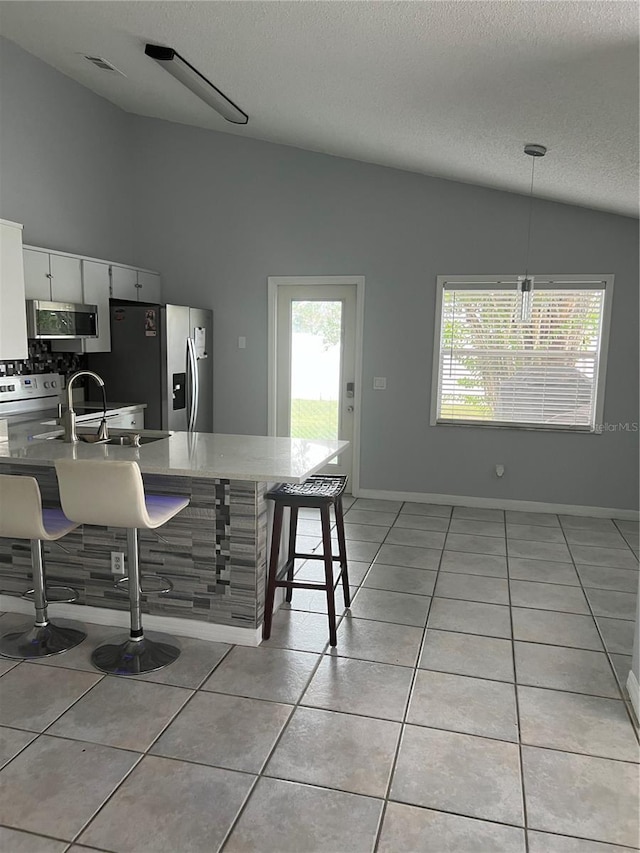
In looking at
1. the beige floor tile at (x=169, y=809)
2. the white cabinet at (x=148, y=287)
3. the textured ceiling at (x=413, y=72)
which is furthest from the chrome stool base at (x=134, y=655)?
the white cabinet at (x=148, y=287)

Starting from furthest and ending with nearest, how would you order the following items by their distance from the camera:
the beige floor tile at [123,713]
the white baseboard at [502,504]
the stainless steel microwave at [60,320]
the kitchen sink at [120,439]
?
the white baseboard at [502,504], the stainless steel microwave at [60,320], the kitchen sink at [120,439], the beige floor tile at [123,713]

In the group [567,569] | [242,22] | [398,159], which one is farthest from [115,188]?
[567,569]

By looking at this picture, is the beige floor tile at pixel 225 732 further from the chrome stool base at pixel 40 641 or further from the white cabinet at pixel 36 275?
the white cabinet at pixel 36 275

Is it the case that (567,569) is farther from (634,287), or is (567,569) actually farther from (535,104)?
(535,104)

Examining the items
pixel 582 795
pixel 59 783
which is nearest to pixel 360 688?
pixel 582 795

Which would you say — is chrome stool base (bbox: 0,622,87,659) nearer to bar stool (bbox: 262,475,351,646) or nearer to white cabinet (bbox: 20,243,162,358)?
bar stool (bbox: 262,475,351,646)

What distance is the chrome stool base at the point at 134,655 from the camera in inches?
112

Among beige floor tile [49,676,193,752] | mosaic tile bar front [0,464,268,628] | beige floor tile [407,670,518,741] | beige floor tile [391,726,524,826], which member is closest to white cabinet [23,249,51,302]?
mosaic tile bar front [0,464,268,628]

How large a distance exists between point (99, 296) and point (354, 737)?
13.3ft

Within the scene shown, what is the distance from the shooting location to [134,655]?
9.55ft

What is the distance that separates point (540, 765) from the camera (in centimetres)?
225

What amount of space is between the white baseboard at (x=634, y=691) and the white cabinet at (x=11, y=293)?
3994mm

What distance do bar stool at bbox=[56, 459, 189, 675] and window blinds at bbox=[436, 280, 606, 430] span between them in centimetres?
333

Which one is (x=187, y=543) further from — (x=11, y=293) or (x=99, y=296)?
(x=99, y=296)
